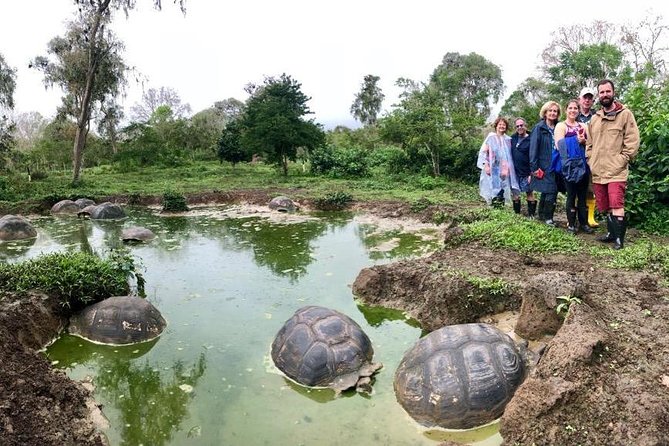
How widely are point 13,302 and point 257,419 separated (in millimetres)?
3186

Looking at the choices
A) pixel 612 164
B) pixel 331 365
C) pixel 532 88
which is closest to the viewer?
pixel 331 365

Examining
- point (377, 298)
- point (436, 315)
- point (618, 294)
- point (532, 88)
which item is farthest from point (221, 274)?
point (532, 88)

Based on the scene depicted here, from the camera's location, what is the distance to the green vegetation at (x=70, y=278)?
5.53 m

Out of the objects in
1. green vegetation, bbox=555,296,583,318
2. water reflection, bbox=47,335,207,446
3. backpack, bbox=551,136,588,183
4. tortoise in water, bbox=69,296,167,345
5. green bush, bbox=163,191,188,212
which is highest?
backpack, bbox=551,136,588,183

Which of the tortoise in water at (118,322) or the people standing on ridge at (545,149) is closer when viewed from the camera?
the tortoise in water at (118,322)

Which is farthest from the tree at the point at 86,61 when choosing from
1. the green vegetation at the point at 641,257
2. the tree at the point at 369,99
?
the tree at the point at 369,99

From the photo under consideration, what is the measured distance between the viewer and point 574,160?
628 cm

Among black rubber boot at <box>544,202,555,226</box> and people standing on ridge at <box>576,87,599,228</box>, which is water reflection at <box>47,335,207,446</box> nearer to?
black rubber boot at <box>544,202,555,226</box>

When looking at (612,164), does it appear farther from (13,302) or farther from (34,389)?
(13,302)

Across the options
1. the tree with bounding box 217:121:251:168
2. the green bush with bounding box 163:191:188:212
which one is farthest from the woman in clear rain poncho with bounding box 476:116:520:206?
the tree with bounding box 217:121:251:168

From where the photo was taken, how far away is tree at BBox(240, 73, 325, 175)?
17.8m

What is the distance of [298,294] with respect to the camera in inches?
252

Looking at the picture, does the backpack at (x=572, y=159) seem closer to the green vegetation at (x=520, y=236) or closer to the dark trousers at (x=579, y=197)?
the dark trousers at (x=579, y=197)

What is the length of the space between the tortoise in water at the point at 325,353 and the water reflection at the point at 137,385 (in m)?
0.86
